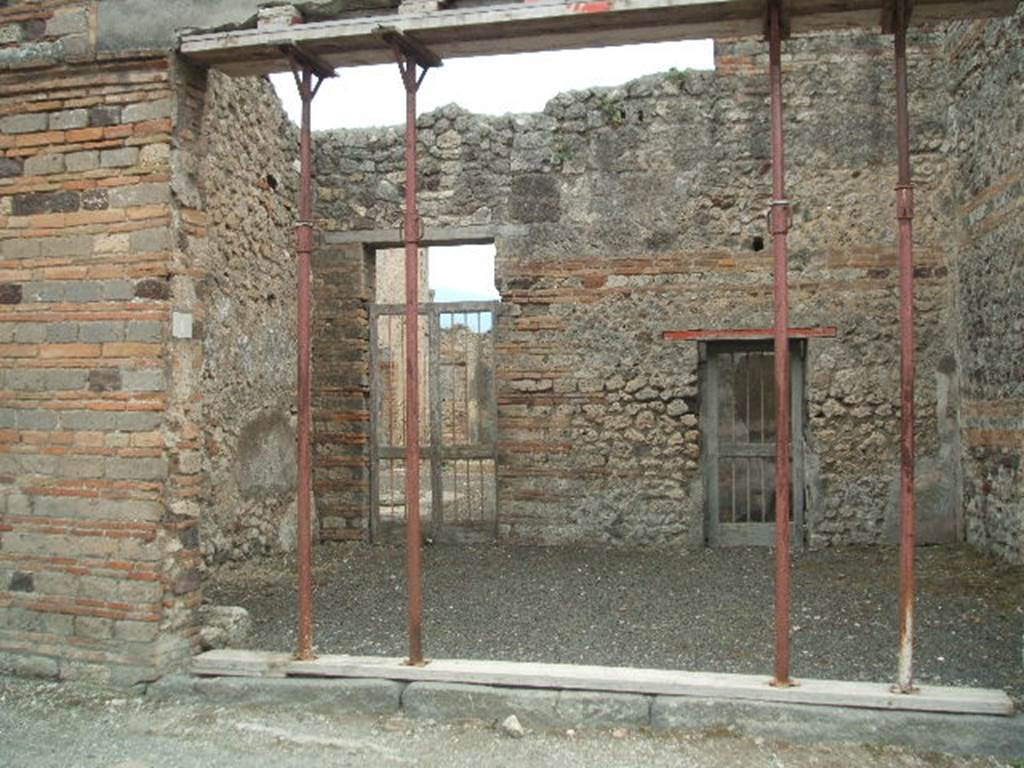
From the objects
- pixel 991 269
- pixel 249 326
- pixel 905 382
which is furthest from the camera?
pixel 249 326

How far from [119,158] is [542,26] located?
217cm

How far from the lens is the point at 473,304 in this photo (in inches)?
356

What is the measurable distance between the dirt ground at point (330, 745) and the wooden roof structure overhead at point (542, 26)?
3116mm

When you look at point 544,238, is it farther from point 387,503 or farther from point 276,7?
point 276,7

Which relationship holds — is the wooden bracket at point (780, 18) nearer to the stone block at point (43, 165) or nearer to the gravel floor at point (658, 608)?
the gravel floor at point (658, 608)

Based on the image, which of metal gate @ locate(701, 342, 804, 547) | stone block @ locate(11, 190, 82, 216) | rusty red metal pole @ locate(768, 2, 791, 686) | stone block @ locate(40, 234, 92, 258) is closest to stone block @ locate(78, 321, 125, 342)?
stone block @ locate(40, 234, 92, 258)

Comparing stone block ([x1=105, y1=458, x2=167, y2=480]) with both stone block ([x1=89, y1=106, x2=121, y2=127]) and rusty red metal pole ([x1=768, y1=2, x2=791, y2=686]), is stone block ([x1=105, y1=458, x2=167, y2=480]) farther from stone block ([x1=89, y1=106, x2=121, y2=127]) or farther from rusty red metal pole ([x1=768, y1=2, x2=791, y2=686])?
rusty red metal pole ([x1=768, y1=2, x2=791, y2=686])

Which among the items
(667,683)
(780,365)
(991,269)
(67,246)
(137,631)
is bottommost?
(667,683)

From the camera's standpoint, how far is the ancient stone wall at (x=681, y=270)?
8.31 meters

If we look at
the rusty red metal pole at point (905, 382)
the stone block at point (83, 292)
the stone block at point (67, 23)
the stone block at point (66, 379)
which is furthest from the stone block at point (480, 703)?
the stone block at point (67, 23)

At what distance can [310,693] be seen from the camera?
14.6 ft

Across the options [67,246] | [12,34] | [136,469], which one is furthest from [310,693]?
[12,34]

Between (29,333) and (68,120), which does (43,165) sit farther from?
(29,333)

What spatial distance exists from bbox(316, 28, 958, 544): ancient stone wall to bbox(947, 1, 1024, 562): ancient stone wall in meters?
0.37
